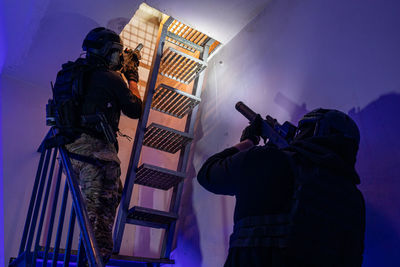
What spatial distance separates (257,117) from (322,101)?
18.0 inches

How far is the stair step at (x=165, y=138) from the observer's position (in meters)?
3.11

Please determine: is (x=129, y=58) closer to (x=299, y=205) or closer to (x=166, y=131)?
(x=166, y=131)

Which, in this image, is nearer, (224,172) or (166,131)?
(224,172)

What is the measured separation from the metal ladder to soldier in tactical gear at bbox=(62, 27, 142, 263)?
258mm

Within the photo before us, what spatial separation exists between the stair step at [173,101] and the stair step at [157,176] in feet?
1.83

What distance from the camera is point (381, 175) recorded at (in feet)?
6.09

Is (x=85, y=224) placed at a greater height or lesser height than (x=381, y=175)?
lesser

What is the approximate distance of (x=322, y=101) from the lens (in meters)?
2.32

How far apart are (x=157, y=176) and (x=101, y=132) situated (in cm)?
70

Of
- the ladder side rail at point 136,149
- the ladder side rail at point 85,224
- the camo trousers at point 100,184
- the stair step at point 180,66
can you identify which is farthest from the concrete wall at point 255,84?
the ladder side rail at point 85,224

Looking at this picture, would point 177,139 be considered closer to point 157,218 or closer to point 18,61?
point 157,218

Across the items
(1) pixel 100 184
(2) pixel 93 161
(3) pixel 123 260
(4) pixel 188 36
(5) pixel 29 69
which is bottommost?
(3) pixel 123 260

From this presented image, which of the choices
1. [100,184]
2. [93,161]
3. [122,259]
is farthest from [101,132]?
[122,259]

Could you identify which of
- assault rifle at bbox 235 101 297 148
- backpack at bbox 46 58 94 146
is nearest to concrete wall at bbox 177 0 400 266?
assault rifle at bbox 235 101 297 148
